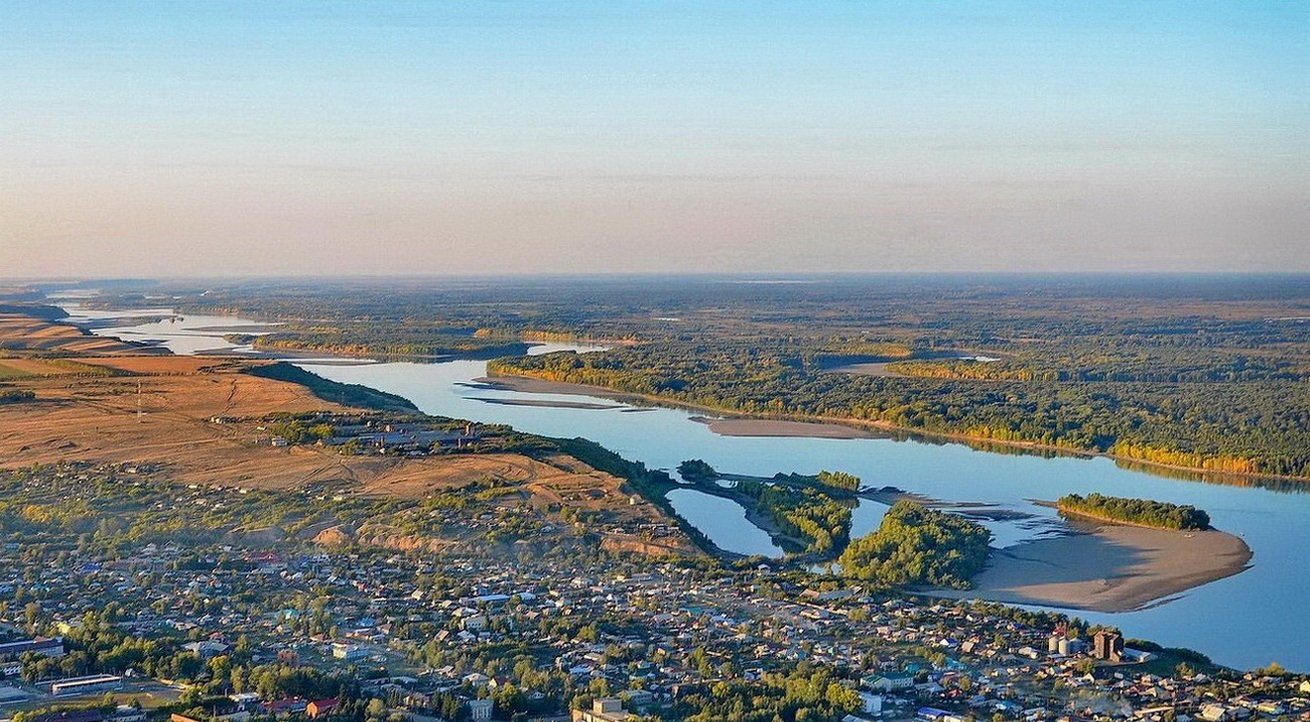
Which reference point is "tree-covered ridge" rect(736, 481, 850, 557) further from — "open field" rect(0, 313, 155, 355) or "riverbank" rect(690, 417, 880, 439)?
"open field" rect(0, 313, 155, 355)

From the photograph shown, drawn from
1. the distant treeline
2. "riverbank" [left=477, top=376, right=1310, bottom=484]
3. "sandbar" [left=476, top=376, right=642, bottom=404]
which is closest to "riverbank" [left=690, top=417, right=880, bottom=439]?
"riverbank" [left=477, top=376, right=1310, bottom=484]

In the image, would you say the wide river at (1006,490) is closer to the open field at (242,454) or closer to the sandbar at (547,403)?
the sandbar at (547,403)

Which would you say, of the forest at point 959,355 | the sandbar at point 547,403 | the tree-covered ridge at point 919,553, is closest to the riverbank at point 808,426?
the forest at point 959,355

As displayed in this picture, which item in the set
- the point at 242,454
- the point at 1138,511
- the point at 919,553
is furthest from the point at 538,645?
the point at 242,454

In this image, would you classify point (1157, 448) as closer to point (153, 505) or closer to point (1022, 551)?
point (1022, 551)

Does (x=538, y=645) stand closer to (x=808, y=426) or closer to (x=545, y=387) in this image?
(x=808, y=426)
